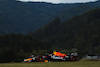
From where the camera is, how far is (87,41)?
188125 millimetres

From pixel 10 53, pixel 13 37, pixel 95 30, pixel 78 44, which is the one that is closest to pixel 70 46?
pixel 78 44

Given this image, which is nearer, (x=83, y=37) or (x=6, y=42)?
(x=6, y=42)

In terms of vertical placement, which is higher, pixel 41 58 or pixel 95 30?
pixel 95 30

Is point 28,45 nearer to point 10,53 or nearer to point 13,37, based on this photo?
point 13,37

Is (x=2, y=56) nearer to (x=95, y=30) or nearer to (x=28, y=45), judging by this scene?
(x=28, y=45)

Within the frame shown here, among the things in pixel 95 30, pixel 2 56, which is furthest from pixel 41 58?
pixel 95 30

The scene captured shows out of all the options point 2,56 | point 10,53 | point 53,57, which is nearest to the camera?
point 53,57

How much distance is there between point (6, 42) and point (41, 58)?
94805 millimetres

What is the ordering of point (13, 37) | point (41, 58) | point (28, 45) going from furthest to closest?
point (13, 37) → point (28, 45) → point (41, 58)

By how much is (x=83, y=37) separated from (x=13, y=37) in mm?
93509

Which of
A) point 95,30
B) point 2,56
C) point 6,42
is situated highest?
point 95,30

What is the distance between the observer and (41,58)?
30.0 meters

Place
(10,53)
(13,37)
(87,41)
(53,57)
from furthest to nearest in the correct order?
1. (87,41)
2. (13,37)
3. (10,53)
4. (53,57)

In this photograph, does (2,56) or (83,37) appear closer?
(2,56)
